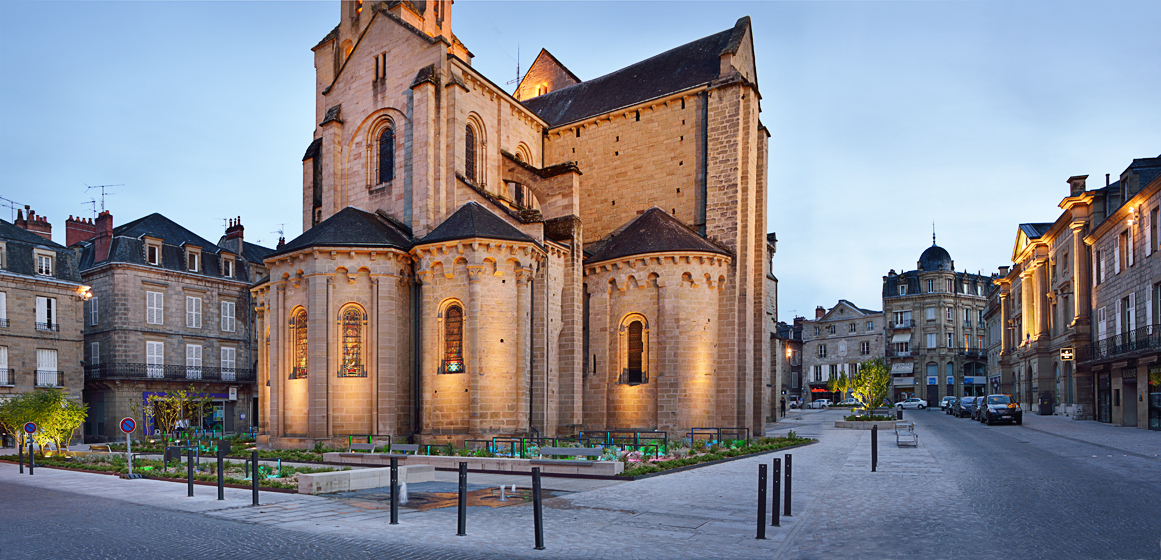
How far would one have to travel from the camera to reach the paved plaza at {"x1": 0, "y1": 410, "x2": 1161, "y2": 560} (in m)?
8.10

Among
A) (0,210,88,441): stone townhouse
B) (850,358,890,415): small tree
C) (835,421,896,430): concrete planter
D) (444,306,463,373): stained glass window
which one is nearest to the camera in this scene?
(444,306,463,373): stained glass window

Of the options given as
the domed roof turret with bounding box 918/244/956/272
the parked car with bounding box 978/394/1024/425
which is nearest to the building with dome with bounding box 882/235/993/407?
the domed roof turret with bounding box 918/244/956/272

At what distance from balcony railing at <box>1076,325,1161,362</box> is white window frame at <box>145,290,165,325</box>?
1650 inches

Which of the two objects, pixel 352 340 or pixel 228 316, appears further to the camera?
pixel 228 316

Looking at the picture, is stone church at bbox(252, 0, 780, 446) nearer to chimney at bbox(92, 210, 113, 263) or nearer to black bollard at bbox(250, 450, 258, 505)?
black bollard at bbox(250, 450, 258, 505)

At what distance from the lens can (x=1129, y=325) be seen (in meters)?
32.2

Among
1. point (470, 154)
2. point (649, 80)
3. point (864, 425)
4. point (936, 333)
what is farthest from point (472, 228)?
point (936, 333)

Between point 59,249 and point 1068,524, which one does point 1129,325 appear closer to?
point 1068,524

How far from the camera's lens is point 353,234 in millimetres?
22969

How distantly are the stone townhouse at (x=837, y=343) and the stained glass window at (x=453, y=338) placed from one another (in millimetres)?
66942

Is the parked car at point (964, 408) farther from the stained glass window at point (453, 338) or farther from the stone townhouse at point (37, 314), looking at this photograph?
the stone townhouse at point (37, 314)

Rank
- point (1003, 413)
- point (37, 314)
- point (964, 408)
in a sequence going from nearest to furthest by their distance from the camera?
point (37, 314), point (1003, 413), point (964, 408)

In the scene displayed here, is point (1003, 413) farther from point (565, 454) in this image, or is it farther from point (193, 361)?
point (193, 361)

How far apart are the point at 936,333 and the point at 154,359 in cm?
6757
